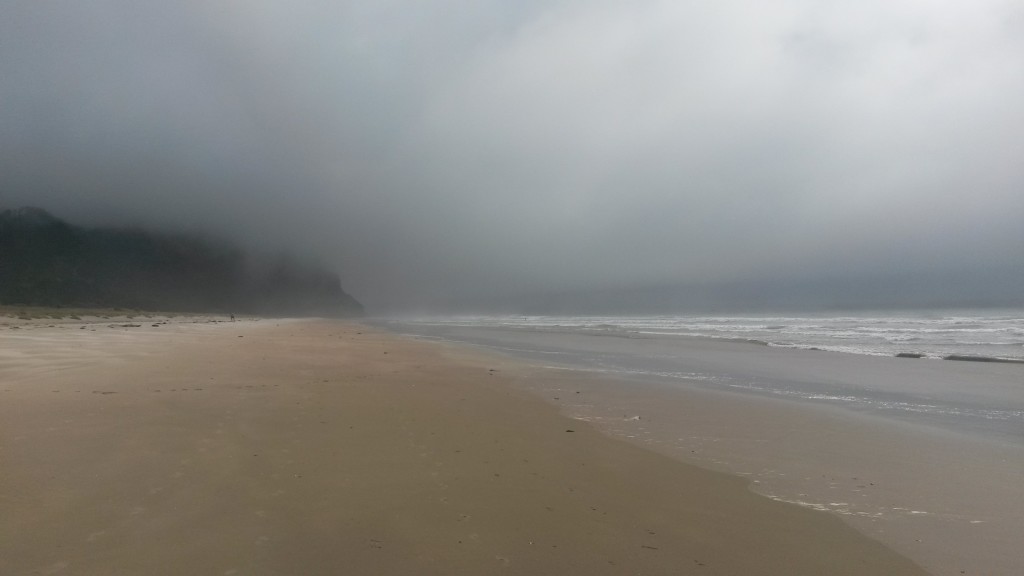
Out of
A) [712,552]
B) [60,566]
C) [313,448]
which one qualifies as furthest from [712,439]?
[60,566]

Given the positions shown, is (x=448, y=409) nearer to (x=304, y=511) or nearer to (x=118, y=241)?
(x=304, y=511)

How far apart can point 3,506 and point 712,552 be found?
215 inches

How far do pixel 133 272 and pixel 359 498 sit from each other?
133946 mm

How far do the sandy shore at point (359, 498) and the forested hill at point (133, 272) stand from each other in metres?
105

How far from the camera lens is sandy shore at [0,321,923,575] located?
3377mm

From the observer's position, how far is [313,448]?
230 inches


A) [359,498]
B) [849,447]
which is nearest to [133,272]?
[359,498]

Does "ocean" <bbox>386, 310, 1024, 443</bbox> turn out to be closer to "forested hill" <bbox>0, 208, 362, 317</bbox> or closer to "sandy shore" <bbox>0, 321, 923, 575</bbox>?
"sandy shore" <bbox>0, 321, 923, 575</bbox>

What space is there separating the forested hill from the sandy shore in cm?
10466

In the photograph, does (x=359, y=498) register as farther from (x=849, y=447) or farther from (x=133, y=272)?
(x=133, y=272)

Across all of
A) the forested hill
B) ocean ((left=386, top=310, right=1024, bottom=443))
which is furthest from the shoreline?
the forested hill

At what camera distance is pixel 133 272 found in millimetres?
109500

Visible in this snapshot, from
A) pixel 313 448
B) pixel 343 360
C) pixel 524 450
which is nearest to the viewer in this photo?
pixel 313 448

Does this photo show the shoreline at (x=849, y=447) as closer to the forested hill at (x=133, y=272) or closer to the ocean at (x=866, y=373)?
the ocean at (x=866, y=373)
